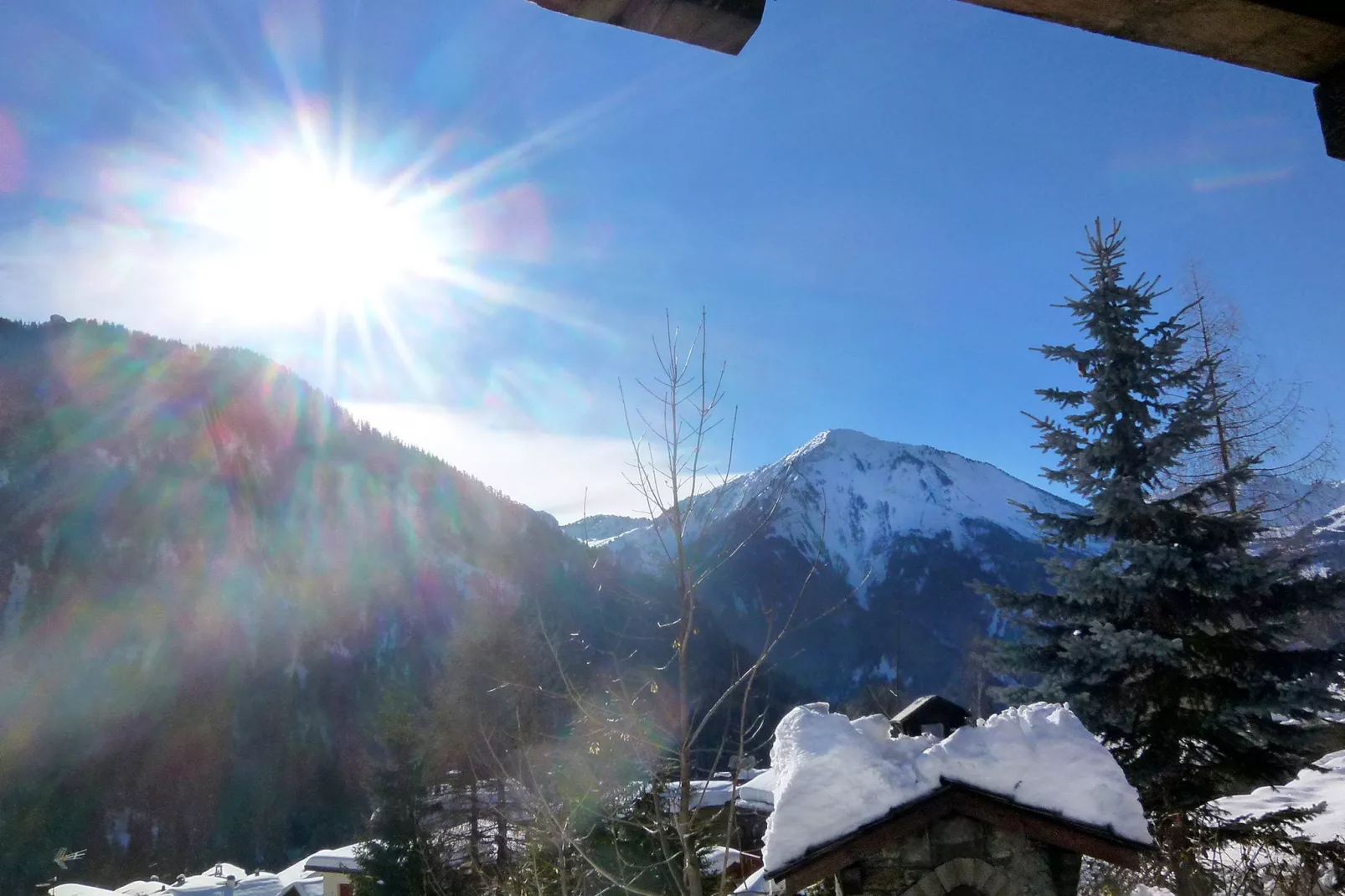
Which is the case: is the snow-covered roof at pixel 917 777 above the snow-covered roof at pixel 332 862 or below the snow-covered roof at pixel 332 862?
above

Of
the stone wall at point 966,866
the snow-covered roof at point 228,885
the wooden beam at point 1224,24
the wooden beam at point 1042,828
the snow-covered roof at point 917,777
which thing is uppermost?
the wooden beam at point 1224,24

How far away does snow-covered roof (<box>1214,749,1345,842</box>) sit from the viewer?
844cm

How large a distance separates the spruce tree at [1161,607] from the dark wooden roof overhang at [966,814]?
3.25 m

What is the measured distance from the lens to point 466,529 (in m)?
94.4

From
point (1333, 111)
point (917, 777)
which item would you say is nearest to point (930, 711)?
point (917, 777)

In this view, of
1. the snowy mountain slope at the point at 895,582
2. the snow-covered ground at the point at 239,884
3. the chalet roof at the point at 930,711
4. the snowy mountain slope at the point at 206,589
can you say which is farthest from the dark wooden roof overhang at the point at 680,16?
the snowy mountain slope at the point at 206,589

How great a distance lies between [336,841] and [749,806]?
4000 cm

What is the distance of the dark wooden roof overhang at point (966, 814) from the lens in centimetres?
603

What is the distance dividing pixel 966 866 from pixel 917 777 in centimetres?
86

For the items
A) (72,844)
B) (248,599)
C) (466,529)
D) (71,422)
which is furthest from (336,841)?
(71,422)

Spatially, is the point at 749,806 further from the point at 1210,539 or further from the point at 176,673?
the point at 176,673

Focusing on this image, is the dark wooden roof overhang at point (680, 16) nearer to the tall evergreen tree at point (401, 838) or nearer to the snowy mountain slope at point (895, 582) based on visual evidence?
the tall evergreen tree at point (401, 838)

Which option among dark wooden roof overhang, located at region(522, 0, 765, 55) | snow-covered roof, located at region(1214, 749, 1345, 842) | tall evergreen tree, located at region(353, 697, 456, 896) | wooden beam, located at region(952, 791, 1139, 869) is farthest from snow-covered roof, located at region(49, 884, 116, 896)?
dark wooden roof overhang, located at region(522, 0, 765, 55)

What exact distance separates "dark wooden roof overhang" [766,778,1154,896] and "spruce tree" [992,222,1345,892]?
325 centimetres
